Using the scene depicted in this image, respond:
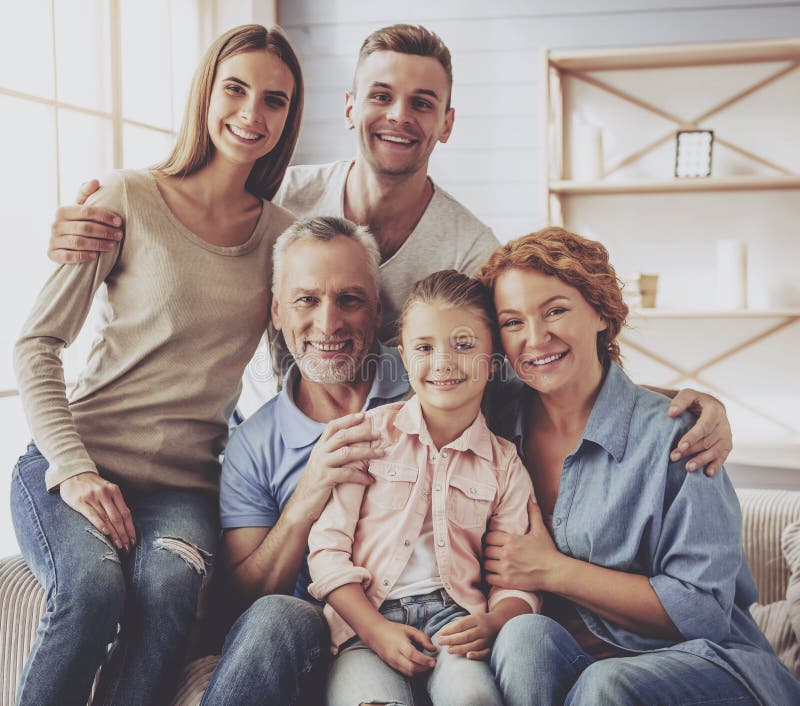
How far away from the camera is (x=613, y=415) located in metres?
1.71

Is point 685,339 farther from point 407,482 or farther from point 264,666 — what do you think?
point 264,666

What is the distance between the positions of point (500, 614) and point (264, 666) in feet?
1.43

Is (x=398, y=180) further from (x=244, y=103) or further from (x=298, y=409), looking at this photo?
(x=298, y=409)

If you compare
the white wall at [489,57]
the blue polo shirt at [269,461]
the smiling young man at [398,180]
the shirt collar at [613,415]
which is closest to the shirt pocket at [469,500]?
the shirt collar at [613,415]

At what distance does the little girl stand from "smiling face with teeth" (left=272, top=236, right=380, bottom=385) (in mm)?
186

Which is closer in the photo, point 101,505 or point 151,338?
point 101,505

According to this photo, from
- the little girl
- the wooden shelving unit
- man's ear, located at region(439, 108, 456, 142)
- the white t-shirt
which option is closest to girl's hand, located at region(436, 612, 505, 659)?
the little girl

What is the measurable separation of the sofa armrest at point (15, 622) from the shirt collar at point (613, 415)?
1176 millimetres

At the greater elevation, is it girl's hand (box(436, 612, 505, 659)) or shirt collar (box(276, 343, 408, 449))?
shirt collar (box(276, 343, 408, 449))

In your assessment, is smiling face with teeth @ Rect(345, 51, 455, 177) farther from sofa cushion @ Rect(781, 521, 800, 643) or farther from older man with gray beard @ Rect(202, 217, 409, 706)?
sofa cushion @ Rect(781, 521, 800, 643)

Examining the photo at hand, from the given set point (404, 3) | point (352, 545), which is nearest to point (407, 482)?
point (352, 545)

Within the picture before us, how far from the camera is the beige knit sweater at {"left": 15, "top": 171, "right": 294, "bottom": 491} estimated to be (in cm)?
189

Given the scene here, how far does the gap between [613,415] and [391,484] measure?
464 millimetres

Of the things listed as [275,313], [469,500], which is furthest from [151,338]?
[469,500]
